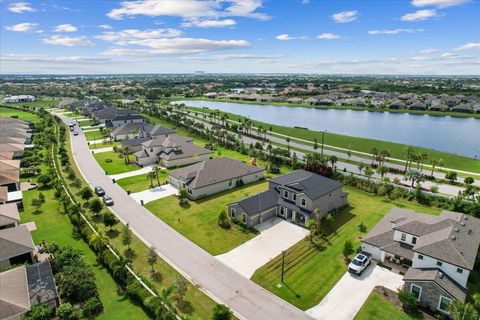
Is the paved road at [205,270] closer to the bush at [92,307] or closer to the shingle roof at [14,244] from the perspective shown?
the bush at [92,307]

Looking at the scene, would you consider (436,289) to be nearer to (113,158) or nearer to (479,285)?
(479,285)

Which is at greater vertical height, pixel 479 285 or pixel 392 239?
pixel 392 239

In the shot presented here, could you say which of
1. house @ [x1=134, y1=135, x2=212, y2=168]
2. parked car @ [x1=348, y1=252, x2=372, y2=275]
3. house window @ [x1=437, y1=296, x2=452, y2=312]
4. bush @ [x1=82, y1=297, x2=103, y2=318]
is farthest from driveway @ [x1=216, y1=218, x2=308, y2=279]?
house @ [x1=134, y1=135, x2=212, y2=168]

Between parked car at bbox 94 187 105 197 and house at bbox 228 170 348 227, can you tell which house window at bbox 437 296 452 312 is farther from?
parked car at bbox 94 187 105 197

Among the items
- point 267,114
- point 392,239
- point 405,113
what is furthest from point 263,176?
point 405,113

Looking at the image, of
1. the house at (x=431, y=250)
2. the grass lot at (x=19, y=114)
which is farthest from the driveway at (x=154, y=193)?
the grass lot at (x=19, y=114)
